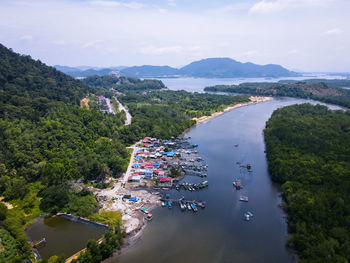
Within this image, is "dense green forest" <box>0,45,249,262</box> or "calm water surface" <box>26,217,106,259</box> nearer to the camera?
"calm water surface" <box>26,217,106,259</box>

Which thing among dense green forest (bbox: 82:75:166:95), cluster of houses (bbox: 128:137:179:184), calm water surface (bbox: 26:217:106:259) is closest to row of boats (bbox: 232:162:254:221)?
cluster of houses (bbox: 128:137:179:184)

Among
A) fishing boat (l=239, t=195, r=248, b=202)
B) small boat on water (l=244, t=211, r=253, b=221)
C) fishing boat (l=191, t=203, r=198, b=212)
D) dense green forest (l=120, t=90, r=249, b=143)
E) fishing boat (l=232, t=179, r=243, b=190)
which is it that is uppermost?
dense green forest (l=120, t=90, r=249, b=143)

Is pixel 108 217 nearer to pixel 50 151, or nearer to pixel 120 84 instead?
pixel 50 151

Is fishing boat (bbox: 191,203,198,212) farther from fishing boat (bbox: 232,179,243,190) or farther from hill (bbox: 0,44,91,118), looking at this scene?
hill (bbox: 0,44,91,118)

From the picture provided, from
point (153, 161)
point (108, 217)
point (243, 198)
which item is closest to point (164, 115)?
point (153, 161)

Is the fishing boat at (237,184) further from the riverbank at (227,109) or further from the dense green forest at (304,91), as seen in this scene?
the dense green forest at (304,91)

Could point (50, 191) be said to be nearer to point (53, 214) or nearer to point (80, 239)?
point (53, 214)

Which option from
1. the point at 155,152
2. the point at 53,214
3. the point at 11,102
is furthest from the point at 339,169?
the point at 11,102

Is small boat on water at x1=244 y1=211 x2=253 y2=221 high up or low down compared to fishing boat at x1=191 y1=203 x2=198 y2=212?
down

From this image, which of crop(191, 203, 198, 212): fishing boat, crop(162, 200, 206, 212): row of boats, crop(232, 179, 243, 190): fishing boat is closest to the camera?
crop(191, 203, 198, 212): fishing boat
